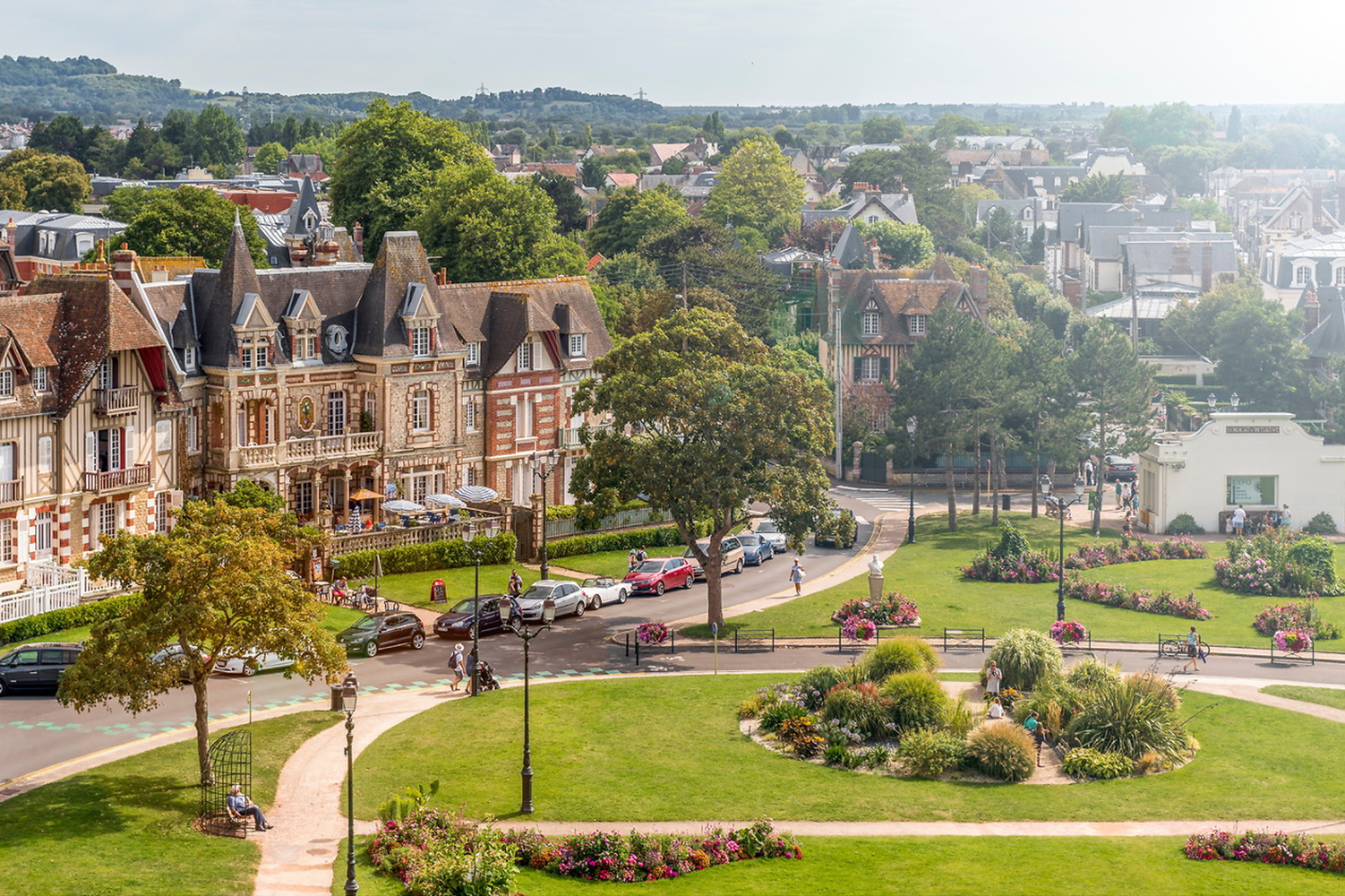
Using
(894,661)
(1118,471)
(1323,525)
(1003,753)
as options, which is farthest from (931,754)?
(1118,471)

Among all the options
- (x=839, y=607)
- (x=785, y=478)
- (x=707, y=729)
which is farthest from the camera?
(x=839, y=607)

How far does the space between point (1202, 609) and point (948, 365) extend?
23.2m

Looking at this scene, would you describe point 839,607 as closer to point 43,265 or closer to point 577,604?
point 577,604

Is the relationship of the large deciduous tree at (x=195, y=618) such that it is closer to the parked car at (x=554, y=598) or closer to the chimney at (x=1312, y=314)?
the parked car at (x=554, y=598)

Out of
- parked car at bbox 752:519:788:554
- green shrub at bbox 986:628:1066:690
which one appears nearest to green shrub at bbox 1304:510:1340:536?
parked car at bbox 752:519:788:554

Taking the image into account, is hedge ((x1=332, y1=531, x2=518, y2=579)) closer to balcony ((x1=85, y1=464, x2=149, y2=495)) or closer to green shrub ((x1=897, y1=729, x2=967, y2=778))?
balcony ((x1=85, y1=464, x2=149, y2=495))

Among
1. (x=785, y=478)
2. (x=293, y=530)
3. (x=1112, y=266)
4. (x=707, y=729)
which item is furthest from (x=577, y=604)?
(x=1112, y=266)

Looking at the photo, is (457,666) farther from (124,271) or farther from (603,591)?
(124,271)

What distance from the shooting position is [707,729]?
50531 millimetres

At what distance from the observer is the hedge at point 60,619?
184 ft

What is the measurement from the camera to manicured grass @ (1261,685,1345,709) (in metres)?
55.4

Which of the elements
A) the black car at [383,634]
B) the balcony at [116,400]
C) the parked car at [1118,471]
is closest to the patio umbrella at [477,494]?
the black car at [383,634]

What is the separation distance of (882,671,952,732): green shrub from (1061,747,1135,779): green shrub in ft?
13.5

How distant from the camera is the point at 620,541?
7875 cm
